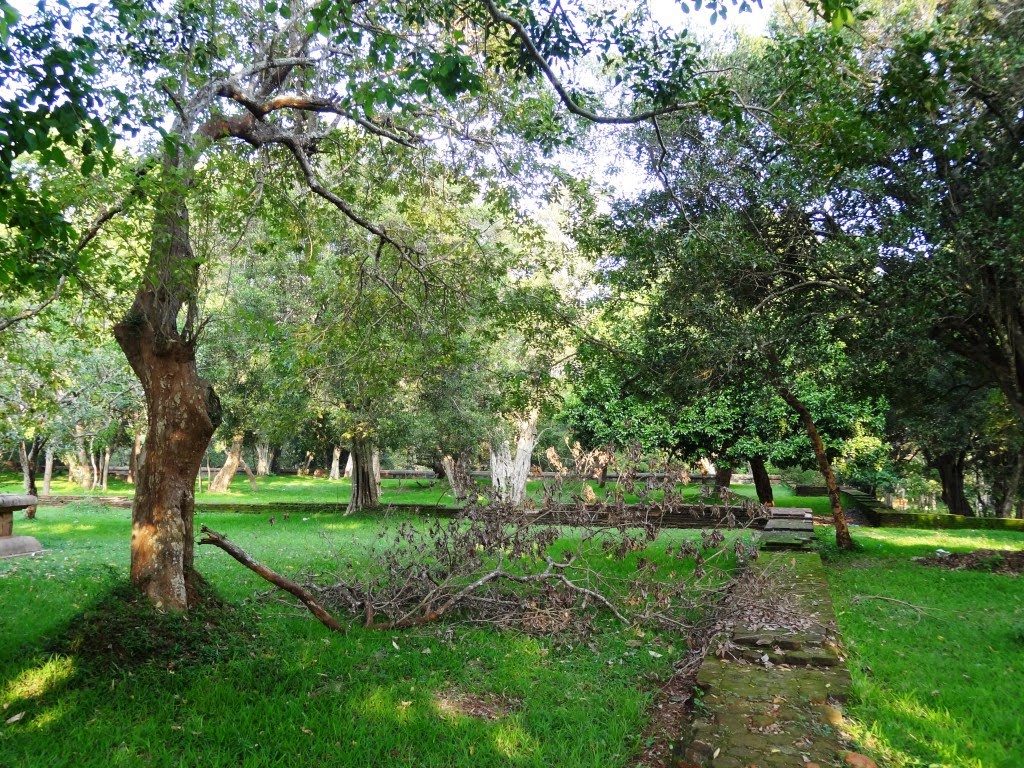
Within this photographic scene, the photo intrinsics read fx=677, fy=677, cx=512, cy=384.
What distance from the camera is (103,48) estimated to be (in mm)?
6801

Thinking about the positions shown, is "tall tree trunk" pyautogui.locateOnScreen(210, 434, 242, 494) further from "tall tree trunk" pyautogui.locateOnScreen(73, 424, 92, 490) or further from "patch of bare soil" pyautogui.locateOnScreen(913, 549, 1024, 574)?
"patch of bare soil" pyautogui.locateOnScreen(913, 549, 1024, 574)

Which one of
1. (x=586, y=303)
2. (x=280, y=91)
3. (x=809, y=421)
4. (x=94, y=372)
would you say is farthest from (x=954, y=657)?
(x=94, y=372)

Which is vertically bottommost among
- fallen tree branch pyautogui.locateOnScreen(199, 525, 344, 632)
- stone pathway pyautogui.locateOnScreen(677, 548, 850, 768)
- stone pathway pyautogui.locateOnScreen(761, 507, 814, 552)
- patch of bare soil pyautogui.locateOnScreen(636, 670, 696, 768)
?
patch of bare soil pyautogui.locateOnScreen(636, 670, 696, 768)

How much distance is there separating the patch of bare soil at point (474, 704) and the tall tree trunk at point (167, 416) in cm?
250

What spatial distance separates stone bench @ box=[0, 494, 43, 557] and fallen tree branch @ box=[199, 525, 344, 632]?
7862 millimetres

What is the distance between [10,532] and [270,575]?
8907 mm

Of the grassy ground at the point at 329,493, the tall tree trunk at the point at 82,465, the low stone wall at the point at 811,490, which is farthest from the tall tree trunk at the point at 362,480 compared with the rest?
the low stone wall at the point at 811,490

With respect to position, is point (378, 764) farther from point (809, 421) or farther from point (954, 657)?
point (809, 421)

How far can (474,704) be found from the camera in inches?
192

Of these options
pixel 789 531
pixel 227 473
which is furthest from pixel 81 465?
pixel 789 531

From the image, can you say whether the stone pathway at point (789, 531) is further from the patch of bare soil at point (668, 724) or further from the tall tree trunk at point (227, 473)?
the tall tree trunk at point (227, 473)

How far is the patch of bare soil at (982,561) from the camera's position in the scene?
10.4m

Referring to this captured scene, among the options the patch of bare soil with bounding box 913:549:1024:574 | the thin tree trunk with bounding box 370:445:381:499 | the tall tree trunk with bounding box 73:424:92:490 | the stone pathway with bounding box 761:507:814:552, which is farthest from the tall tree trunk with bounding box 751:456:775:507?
the tall tree trunk with bounding box 73:424:92:490

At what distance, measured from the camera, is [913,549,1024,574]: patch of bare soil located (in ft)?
34.0
